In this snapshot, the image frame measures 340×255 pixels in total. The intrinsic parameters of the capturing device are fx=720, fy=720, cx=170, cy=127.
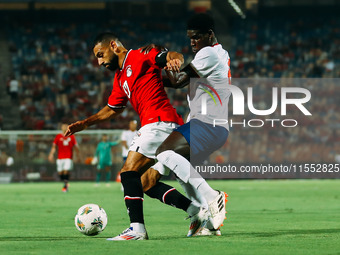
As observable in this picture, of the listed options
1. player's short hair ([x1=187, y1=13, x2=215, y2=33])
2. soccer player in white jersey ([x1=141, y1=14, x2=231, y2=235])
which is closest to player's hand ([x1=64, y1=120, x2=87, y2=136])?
soccer player in white jersey ([x1=141, y1=14, x2=231, y2=235])

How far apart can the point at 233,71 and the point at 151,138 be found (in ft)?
84.6

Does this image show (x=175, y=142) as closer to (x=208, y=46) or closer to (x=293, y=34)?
(x=208, y=46)

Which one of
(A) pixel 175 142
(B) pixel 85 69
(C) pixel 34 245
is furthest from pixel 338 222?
(B) pixel 85 69

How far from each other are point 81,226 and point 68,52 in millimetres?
27673

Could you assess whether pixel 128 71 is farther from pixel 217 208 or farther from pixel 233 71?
pixel 233 71

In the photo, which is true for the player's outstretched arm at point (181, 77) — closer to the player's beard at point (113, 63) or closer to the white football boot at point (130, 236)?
the player's beard at point (113, 63)

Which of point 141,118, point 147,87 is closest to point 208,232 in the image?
point 141,118

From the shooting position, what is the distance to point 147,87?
7.32 m

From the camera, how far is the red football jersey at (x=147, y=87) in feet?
23.9

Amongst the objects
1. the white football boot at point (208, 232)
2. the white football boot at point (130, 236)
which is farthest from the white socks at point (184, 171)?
the white football boot at point (130, 236)

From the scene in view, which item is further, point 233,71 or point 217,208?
point 233,71

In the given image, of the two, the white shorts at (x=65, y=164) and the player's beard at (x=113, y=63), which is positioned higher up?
the player's beard at (x=113, y=63)

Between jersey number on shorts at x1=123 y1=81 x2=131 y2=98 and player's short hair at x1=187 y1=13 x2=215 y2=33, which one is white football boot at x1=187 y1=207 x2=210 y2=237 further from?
player's short hair at x1=187 y1=13 x2=215 y2=33

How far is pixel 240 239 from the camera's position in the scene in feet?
23.6
